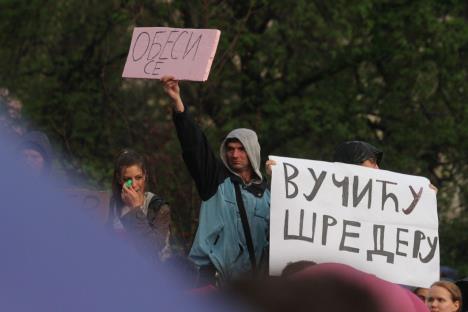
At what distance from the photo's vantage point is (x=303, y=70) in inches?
719

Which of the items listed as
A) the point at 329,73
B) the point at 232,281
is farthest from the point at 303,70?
the point at 232,281

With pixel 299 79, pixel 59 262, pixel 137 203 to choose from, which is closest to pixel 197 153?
pixel 137 203

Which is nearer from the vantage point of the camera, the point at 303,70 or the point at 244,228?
the point at 244,228

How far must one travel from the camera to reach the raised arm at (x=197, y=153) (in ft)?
17.7

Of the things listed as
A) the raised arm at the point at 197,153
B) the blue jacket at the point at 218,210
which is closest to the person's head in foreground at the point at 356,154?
the blue jacket at the point at 218,210

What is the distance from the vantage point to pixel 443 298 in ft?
21.9

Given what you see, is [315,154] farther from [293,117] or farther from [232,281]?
[232,281]

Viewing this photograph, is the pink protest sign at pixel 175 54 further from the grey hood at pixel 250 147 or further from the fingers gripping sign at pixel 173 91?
the grey hood at pixel 250 147

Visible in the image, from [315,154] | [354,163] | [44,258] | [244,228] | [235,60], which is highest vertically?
[235,60]

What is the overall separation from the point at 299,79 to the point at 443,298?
1171cm

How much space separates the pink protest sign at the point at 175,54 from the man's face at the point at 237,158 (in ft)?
1.04

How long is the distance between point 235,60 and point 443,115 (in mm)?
2747

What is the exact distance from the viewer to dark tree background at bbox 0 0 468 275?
55.9 ft

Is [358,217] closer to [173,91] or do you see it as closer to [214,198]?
[214,198]
